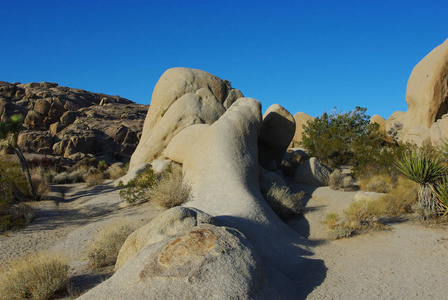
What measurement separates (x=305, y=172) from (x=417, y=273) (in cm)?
864

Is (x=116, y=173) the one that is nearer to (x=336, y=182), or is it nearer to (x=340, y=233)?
(x=336, y=182)

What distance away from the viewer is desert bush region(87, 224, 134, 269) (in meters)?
7.02

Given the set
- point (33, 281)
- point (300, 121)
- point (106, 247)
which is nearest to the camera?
point (33, 281)

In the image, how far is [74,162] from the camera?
28.1 meters

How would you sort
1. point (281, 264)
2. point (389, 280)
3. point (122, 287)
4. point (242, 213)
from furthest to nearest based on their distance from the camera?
point (242, 213) → point (281, 264) → point (389, 280) → point (122, 287)

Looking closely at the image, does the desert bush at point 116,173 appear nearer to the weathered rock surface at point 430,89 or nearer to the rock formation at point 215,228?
the rock formation at point 215,228

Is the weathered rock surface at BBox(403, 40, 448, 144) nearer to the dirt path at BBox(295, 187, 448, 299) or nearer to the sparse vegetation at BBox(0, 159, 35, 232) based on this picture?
the dirt path at BBox(295, 187, 448, 299)

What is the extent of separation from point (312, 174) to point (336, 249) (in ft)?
22.5

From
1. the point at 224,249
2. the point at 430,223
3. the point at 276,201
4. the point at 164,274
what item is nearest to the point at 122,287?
the point at 164,274

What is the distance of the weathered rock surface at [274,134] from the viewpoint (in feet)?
48.8

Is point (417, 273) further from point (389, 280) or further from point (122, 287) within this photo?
point (122, 287)

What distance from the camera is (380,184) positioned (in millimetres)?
12664

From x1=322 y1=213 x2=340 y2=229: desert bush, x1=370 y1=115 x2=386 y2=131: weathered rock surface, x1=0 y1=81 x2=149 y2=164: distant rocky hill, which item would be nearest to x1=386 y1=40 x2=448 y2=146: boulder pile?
x1=322 y1=213 x2=340 y2=229: desert bush

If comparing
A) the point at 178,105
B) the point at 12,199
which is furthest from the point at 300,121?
the point at 12,199
